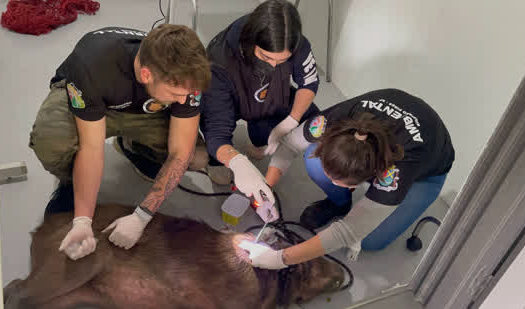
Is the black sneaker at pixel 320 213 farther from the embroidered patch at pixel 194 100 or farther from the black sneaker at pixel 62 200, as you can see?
the black sneaker at pixel 62 200

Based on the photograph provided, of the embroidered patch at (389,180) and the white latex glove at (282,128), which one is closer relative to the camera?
the embroidered patch at (389,180)

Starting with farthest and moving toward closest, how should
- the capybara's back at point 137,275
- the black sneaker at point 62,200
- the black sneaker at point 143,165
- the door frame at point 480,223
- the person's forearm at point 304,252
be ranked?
1. the black sneaker at point 143,165
2. the black sneaker at point 62,200
3. the person's forearm at point 304,252
4. the capybara's back at point 137,275
5. the door frame at point 480,223

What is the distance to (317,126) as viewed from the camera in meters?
1.52

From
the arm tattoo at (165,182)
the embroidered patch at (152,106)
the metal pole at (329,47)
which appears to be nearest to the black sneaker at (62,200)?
the arm tattoo at (165,182)

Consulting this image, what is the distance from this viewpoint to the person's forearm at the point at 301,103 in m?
1.81

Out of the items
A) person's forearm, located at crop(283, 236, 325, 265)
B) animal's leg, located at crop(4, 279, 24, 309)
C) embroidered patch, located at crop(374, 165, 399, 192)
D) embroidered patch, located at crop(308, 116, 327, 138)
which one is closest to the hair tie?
embroidered patch, located at crop(374, 165, 399, 192)

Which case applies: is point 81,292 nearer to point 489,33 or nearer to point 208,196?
point 208,196

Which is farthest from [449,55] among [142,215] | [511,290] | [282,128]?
[142,215]

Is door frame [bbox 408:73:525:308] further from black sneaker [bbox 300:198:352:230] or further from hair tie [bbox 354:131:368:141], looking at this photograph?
black sneaker [bbox 300:198:352:230]

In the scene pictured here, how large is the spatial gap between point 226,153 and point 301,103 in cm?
42

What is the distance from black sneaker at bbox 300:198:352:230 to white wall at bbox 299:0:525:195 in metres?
0.45

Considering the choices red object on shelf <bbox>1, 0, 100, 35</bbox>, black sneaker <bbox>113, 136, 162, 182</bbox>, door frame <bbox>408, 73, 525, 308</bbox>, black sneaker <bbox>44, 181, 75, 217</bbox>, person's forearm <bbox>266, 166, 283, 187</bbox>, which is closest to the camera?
door frame <bbox>408, 73, 525, 308</bbox>

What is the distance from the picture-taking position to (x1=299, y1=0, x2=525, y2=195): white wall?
4.88 ft

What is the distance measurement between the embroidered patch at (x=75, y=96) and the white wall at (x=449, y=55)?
50.7 inches
